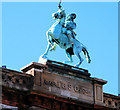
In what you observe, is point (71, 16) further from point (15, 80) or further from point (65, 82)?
point (15, 80)

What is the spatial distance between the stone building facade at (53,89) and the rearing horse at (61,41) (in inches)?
54.7

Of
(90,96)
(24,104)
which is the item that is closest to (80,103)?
(90,96)

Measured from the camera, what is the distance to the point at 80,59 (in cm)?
5162

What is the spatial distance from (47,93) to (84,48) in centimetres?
631

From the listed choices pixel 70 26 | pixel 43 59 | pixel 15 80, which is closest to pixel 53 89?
pixel 43 59

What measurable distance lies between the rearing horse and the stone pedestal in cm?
131

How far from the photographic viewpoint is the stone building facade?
1836 inches

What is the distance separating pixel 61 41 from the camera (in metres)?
50.7

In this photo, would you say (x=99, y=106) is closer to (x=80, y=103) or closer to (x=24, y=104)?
(x=80, y=103)

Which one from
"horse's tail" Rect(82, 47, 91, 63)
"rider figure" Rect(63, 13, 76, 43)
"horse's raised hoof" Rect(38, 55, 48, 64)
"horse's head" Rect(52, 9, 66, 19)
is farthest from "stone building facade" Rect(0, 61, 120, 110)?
"horse's head" Rect(52, 9, 66, 19)

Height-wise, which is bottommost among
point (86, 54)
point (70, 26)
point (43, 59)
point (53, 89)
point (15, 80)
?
point (53, 89)

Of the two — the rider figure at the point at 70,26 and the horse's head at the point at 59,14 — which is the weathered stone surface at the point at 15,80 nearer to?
the rider figure at the point at 70,26

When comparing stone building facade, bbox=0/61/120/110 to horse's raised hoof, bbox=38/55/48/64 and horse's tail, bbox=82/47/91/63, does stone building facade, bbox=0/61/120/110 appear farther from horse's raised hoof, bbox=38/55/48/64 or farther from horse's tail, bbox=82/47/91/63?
horse's tail, bbox=82/47/91/63

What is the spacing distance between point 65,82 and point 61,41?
10.8 feet
